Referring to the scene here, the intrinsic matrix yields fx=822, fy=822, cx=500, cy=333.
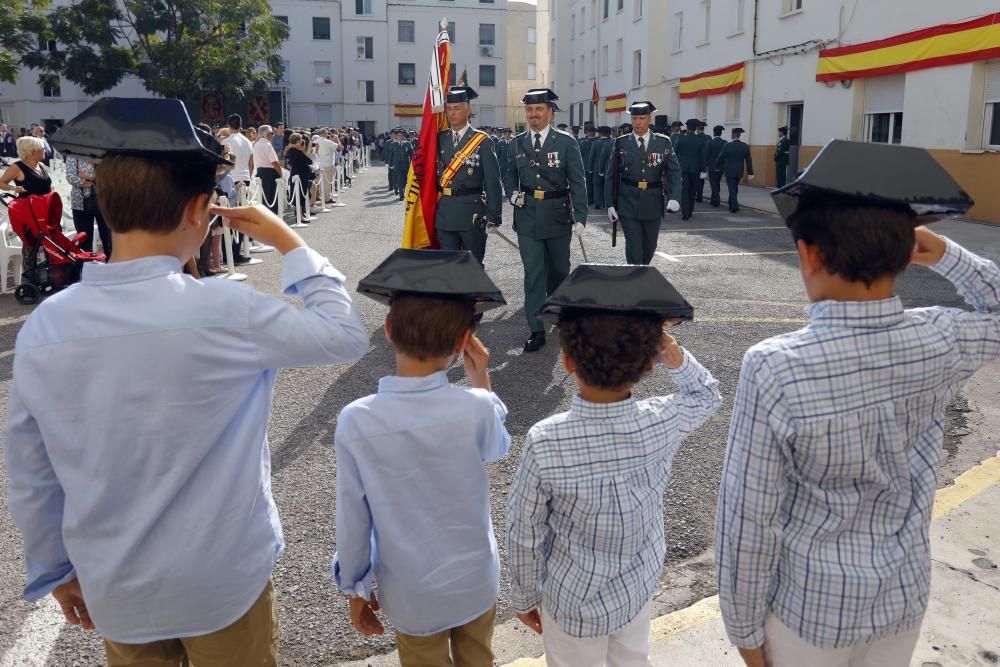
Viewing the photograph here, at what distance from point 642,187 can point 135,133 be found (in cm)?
757

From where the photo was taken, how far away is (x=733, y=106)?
2562cm

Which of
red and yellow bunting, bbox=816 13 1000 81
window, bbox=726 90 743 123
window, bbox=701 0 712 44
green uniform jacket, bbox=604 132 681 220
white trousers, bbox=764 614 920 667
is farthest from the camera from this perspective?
window, bbox=701 0 712 44

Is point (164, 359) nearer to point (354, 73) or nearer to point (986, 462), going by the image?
point (986, 462)

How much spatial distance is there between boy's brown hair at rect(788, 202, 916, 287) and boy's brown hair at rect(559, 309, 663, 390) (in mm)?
442

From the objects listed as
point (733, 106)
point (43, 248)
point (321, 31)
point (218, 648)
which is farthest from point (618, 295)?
point (321, 31)

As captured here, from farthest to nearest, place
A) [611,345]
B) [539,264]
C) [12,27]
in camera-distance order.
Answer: [12,27] → [539,264] → [611,345]

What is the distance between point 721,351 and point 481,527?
479cm

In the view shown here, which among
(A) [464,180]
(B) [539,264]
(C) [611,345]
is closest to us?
(C) [611,345]

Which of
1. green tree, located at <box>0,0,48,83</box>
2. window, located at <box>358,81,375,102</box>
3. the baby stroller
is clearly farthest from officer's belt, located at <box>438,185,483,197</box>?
window, located at <box>358,81,375,102</box>

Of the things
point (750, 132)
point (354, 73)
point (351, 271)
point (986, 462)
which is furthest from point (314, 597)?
point (354, 73)

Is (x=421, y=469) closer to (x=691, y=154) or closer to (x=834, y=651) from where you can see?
(x=834, y=651)

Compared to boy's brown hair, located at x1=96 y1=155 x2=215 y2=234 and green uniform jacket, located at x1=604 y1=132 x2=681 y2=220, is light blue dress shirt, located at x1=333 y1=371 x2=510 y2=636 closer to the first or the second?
boy's brown hair, located at x1=96 y1=155 x2=215 y2=234

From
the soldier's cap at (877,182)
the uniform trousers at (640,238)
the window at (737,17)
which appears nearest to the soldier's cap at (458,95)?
the uniform trousers at (640,238)

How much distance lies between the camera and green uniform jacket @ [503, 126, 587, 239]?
23.3ft
